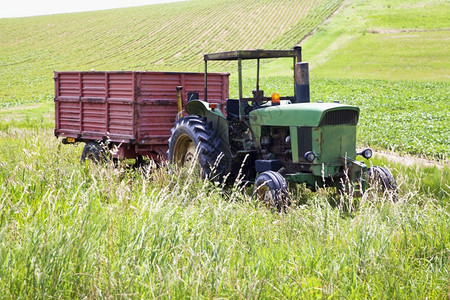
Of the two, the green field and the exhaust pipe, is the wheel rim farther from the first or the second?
the exhaust pipe

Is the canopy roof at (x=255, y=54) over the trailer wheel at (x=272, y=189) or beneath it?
over

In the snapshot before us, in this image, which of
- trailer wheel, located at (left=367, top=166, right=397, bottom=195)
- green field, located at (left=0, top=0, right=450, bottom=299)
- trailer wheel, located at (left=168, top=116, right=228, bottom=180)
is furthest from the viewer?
trailer wheel, located at (left=168, top=116, right=228, bottom=180)

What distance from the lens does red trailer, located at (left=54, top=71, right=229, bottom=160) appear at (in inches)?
373

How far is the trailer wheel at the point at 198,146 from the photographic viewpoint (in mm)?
7828

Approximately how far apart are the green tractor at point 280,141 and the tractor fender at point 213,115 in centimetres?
1

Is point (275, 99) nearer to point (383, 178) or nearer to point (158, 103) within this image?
point (383, 178)

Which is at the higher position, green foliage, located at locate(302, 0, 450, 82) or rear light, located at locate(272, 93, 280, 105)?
green foliage, located at locate(302, 0, 450, 82)

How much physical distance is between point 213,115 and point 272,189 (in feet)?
6.24

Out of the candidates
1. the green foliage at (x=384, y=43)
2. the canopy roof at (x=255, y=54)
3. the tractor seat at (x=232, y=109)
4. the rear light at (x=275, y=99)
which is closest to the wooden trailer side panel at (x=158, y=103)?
the tractor seat at (x=232, y=109)

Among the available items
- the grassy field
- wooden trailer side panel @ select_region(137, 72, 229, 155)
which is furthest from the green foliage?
wooden trailer side panel @ select_region(137, 72, 229, 155)

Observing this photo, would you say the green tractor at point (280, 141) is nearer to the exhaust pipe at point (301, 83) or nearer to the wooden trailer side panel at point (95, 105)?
the exhaust pipe at point (301, 83)

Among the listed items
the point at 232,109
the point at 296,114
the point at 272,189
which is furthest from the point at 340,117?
the point at 232,109

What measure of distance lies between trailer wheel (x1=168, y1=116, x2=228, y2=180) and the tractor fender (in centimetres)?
8

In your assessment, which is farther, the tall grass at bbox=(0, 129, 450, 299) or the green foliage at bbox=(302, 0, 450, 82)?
the green foliage at bbox=(302, 0, 450, 82)
